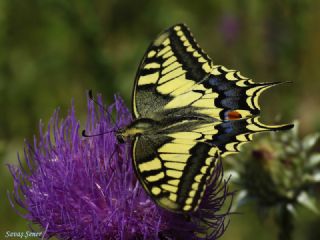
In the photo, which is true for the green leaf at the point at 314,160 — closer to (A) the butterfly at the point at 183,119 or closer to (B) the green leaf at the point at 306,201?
(B) the green leaf at the point at 306,201

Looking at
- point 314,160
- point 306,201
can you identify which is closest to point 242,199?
point 306,201

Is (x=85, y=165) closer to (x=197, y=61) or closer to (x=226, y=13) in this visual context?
(x=197, y=61)

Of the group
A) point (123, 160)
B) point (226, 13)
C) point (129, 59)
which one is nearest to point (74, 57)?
point (129, 59)

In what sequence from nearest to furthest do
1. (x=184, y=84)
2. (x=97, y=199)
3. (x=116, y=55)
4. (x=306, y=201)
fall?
(x=97, y=199)
(x=184, y=84)
(x=306, y=201)
(x=116, y=55)

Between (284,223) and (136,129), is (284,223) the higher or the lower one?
the lower one

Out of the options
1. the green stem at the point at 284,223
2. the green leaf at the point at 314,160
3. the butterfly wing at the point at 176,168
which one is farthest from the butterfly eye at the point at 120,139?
the green leaf at the point at 314,160

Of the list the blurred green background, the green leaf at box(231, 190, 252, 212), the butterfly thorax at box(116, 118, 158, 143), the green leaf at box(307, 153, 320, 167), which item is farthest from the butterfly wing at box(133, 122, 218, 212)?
the blurred green background

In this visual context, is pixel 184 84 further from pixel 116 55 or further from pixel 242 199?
pixel 116 55

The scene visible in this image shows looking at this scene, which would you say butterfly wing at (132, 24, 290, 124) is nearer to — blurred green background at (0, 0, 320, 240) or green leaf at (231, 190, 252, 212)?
green leaf at (231, 190, 252, 212)
